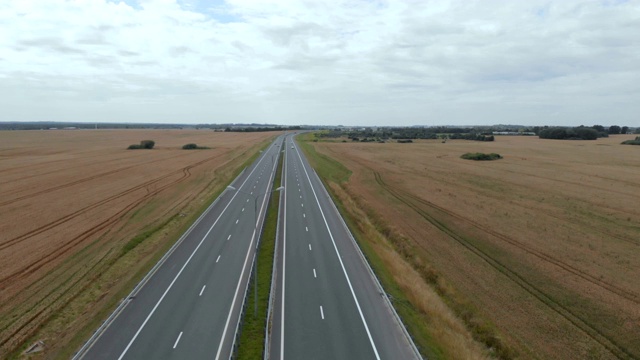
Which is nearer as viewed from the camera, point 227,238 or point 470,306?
point 470,306

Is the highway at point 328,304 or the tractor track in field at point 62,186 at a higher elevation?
the tractor track in field at point 62,186

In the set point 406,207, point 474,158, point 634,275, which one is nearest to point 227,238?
point 406,207

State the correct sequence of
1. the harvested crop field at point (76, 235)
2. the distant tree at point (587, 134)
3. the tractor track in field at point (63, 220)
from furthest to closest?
the distant tree at point (587, 134) → the tractor track in field at point (63, 220) → the harvested crop field at point (76, 235)

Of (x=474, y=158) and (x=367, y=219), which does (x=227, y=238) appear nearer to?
(x=367, y=219)

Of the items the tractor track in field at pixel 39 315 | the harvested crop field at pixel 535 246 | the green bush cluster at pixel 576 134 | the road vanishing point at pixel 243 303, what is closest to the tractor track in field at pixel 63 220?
the tractor track in field at pixel 39 315

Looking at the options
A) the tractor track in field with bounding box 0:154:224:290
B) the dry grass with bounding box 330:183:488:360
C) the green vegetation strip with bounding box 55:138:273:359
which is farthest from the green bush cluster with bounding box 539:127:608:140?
the green vegetation strip with bounding box 55:138:273:359

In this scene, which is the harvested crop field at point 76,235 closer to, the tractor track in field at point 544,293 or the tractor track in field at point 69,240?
the tractor track in field at point 69,240

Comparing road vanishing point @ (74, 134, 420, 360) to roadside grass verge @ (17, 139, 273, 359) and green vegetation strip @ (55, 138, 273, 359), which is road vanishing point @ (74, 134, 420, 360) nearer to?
green vegetation strip @ (55, 138, 273, 359)
